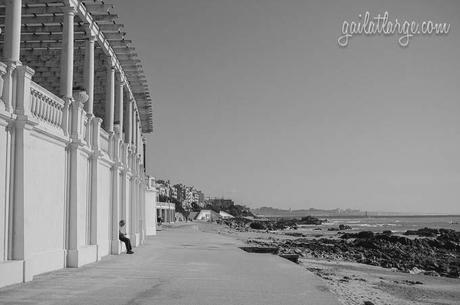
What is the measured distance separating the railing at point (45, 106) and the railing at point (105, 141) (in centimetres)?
→ 456

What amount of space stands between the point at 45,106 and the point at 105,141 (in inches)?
258

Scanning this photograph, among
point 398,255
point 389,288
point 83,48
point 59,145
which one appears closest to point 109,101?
point 83,48

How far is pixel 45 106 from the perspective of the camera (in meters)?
11.7

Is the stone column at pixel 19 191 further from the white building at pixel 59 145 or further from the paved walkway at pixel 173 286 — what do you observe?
the paved walkway at pixel 173 286

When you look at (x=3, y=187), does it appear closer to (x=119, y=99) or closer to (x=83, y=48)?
(x=83, y=48)

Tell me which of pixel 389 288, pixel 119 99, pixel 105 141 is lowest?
pixel 389 288

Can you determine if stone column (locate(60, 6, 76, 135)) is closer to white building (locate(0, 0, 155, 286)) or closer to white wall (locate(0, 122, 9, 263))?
white building (locate(0, 0, 155, 286))

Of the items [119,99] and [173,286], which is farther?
[119,99]

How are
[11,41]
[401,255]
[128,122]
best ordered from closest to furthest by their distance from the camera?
[11,41] < [128,122] < [401,255]

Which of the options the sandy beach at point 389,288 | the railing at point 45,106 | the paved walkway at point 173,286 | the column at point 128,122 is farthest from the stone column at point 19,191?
the column at point 128,122

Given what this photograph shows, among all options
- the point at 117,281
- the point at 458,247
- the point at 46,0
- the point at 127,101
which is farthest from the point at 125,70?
the point at 458,247

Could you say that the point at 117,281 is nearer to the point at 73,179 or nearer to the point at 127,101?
the point at 73,179

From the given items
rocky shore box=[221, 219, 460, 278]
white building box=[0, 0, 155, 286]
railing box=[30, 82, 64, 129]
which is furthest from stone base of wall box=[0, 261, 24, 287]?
rocky shore box=[221, 219, 460, 278]

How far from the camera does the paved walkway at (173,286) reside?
8.76 meters
